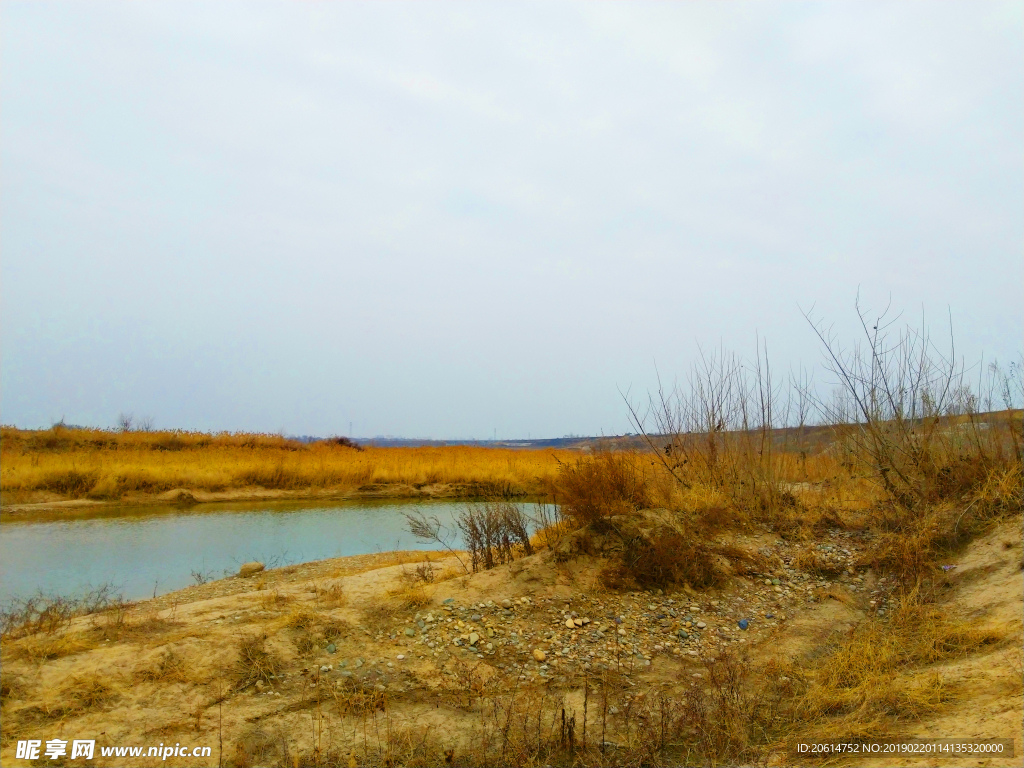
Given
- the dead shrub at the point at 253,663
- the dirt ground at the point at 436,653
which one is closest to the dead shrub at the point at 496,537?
the dirt ground at the point at 436,653

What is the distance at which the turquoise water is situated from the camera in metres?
10.4

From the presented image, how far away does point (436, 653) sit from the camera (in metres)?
5.39

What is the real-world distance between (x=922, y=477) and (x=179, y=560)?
1256 cm

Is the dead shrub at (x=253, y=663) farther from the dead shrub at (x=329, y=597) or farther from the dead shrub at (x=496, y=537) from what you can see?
the dead shrub at (x=496, y=537)

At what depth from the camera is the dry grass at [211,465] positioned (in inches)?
740

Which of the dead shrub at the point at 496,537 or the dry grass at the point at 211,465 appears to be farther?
the dry grass at the point at 211,465

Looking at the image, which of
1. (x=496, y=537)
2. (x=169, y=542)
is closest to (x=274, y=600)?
(x=496, y=537)

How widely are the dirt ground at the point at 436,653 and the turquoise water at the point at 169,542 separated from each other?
3.79 m

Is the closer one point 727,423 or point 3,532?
point 727,423

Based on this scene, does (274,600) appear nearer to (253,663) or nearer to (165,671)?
(253,663)

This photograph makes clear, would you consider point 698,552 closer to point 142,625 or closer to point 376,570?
point 376,570

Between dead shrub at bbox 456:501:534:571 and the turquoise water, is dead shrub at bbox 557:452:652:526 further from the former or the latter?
the turquoise water

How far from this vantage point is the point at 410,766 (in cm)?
378

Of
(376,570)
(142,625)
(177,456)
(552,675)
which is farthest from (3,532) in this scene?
(552,675)
